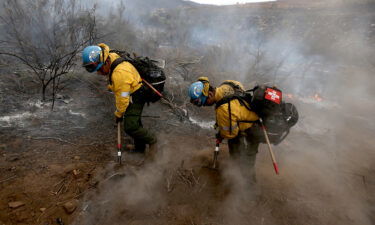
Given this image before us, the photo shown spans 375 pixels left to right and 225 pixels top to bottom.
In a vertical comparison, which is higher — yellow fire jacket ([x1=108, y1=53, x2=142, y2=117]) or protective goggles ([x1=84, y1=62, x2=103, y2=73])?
protective goggles ([x1=84, y1=62, x2=103, y2=73])

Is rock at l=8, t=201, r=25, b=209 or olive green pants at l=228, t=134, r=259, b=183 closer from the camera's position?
rock at l=8, t=201, r=25, b=209

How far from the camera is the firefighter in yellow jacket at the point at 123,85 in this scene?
3029 mm

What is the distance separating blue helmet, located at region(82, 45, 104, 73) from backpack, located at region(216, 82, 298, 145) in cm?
175

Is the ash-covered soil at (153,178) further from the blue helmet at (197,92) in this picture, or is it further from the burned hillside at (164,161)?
the blue helmet at (197,92)

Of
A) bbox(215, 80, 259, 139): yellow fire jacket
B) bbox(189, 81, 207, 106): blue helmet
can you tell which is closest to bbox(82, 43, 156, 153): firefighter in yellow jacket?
bbox(189, 81, 207, 106): blue helmet

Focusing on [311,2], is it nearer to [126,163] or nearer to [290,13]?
[290,13]

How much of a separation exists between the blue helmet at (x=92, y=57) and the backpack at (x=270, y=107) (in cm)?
175

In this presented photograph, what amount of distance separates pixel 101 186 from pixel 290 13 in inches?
827

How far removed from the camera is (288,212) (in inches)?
120

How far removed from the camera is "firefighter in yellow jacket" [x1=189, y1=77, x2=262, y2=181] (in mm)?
2898

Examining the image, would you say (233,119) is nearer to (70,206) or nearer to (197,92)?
(197,92)

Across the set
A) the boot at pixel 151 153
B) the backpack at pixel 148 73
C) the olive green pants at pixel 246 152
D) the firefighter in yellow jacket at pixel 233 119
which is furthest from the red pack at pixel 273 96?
the boot at pixel 151 153

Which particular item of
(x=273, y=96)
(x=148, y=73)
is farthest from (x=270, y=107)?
(x=148, y=73)

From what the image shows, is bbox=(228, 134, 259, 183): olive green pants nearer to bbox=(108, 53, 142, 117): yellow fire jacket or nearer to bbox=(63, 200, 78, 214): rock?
bbox=(108, 53, 142, 117): yellow fire jacket
